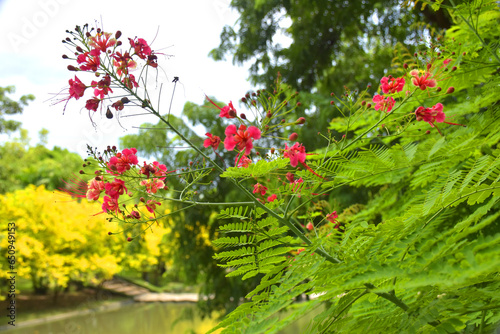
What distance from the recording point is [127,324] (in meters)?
12.0

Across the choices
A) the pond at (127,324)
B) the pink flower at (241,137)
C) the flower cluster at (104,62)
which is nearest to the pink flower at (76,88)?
the flower cluster at (104,62)

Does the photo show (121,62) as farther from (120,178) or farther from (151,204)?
(151,204)

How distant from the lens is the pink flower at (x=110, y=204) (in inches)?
54.4

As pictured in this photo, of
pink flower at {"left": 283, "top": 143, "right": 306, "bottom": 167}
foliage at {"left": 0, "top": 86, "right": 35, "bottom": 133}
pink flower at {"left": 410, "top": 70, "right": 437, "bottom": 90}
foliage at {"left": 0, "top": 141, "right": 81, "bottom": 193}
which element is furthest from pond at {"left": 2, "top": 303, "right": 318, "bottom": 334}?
pink flower at {"left": 283, "top": 143, "right": 306, "bottom": 167}

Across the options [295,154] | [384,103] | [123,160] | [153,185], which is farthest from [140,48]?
[384,103]

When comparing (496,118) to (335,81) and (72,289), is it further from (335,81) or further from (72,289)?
(72,289)

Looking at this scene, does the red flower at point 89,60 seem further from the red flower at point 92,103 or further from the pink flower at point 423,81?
the pink flower at point 423,81

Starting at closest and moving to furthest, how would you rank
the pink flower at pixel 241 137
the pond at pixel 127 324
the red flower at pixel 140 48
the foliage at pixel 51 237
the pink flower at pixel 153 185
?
the pink flower at pixel 241 137
the red flower at pixel 140 48
the pink flower at pixel 153 185
the foliage at pixel 51 237
the pond at pixel 127 324

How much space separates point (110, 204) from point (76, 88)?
44 centimetres

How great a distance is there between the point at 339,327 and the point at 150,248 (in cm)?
1517

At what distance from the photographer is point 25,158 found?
15.3 metres

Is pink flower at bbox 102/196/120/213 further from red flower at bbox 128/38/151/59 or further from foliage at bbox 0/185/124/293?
foliage at bbox 0/185/124/293

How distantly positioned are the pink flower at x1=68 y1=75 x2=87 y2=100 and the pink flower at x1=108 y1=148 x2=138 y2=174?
25 centimetres

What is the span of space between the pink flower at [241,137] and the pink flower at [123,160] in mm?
380
